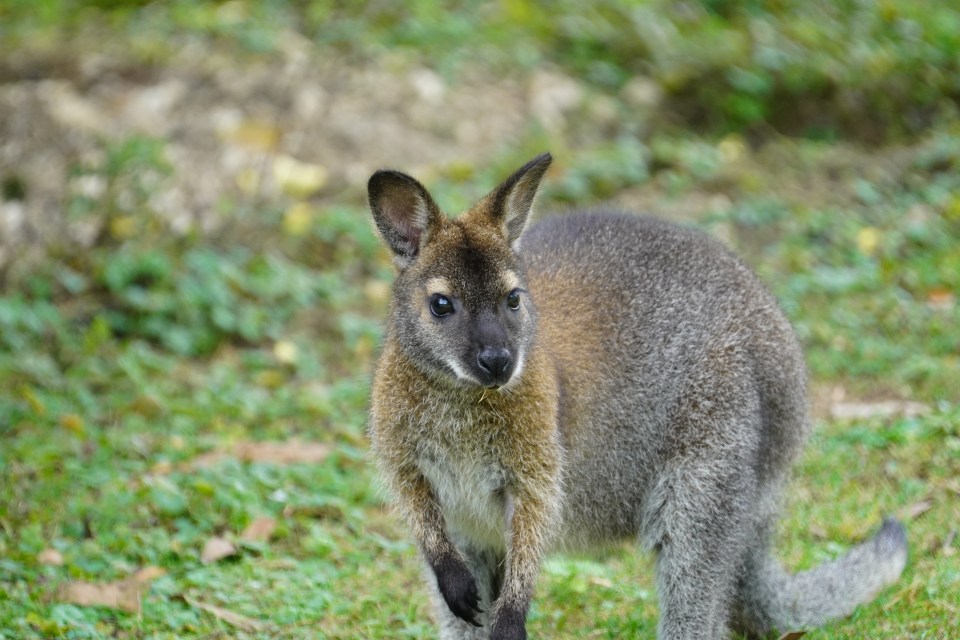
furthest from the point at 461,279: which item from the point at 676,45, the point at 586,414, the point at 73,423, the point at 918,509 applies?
the point at 676,45

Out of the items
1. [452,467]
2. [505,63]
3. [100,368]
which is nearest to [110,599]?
[452,467]

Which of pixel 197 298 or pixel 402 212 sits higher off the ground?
pixel 402 212

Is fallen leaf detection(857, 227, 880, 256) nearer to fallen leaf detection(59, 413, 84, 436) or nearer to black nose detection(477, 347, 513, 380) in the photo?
black nose detection(477, 347, 513, 380)

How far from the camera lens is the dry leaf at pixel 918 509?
17.8 feet

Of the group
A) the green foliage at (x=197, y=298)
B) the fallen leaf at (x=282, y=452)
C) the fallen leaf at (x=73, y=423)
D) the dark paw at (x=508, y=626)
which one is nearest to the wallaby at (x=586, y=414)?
the dark paw at (x=508, y=626)

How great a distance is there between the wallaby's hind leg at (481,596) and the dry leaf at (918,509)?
202 cm

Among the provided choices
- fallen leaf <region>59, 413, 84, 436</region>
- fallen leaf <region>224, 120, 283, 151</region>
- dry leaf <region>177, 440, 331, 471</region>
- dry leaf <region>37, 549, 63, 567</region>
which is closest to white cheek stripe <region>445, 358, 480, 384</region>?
dry leaf <region>37, 549, 63, 567</region>

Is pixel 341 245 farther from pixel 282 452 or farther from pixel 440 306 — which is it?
pixel 440 306

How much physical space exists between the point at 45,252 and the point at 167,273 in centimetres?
85

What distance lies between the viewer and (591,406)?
4652 millimetres

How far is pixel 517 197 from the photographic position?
448 cm

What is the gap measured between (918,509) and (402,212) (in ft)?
9.14

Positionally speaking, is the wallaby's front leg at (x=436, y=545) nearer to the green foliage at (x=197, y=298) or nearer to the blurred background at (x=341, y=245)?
the blurred background at (x=341, y=245)

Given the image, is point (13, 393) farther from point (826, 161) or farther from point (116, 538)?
point (826, 161)
